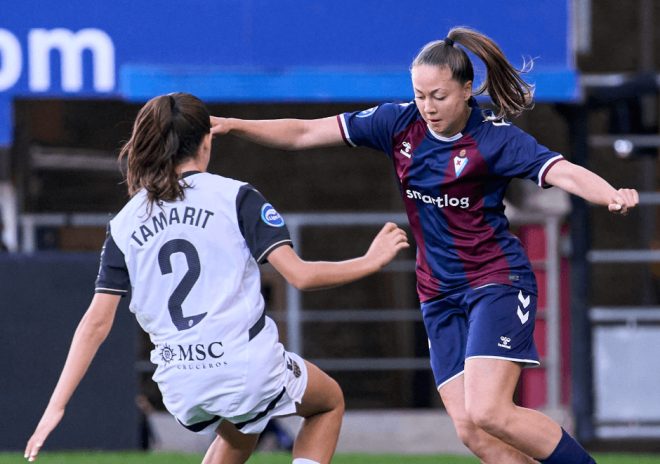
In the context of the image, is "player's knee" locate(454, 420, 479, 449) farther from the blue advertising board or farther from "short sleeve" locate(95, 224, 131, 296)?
the blue advertising board

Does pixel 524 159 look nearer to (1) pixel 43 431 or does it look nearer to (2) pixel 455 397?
(2) pixel 455 397

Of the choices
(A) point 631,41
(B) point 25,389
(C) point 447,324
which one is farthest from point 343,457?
(A) point 631,41

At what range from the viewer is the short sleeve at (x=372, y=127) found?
12.6 feet

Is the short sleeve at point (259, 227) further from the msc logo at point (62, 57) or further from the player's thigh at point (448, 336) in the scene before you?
the msc logo at point (62, 57)

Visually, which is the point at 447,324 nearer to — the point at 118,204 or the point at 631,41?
the point at 118,204

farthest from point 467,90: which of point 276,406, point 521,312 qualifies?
point 276,406

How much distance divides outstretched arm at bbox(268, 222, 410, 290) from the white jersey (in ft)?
0.17

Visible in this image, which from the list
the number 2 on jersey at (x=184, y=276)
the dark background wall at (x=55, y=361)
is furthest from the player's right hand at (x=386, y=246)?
the dark background wall at (x=55, y=361)

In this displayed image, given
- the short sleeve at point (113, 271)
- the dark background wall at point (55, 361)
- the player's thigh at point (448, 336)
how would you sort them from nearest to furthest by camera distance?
the short sleeve at point (113, 271)
the player's thigh at point (448, 336)
the dark background wall at point (55, 361)

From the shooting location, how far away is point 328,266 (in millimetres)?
2885

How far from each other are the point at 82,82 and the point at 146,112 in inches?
176

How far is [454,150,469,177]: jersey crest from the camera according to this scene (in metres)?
3.58

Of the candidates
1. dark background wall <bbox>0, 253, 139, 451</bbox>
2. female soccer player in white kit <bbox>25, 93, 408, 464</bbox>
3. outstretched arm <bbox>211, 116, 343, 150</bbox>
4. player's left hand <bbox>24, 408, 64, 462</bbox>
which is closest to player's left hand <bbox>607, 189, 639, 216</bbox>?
female soccer player in white kit <bbox>25, 93, 408, 464</bbox>

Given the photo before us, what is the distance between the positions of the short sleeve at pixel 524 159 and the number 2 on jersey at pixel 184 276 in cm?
136
